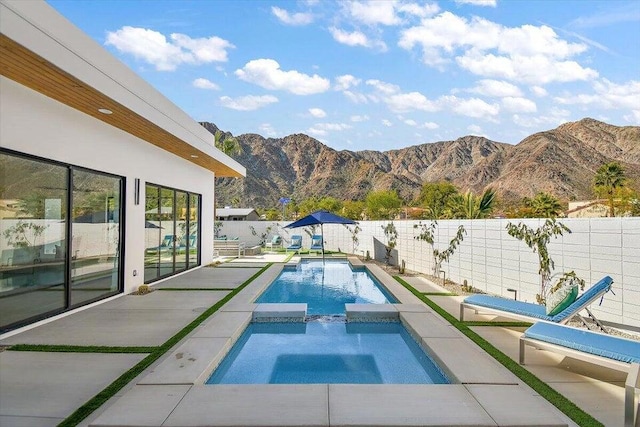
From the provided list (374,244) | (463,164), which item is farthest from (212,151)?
(463,164)

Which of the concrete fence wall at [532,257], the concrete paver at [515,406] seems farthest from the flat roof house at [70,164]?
the concrete fence wall at [532,257]

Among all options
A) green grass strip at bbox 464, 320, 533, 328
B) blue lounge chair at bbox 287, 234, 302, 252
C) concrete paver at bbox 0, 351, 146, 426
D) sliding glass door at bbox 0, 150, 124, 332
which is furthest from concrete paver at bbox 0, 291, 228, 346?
blue lounge chair at bbox 287, 234, 302, 252

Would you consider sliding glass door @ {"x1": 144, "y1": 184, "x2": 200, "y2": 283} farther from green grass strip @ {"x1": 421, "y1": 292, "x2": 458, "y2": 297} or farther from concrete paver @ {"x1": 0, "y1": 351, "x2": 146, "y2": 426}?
green grass strip @ {"x1": 421, "y1": 292, "x2": 458, "y2": 297}

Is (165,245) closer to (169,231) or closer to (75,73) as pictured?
(169,231)

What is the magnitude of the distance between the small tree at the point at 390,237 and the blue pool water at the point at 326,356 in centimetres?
814

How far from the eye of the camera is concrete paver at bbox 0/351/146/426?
344 centimetres

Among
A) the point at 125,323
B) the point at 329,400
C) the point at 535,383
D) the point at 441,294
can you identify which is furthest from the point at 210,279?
the point at 535,383

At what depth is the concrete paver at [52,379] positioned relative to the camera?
3.44 m

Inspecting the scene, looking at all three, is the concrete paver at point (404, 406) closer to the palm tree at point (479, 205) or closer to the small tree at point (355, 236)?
the small tree at point (355, 236)

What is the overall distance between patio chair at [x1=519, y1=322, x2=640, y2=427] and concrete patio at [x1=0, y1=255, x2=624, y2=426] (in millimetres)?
293

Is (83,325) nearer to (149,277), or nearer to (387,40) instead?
(149,277)

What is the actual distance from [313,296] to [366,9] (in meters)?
12.7

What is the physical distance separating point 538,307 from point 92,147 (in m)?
7.72

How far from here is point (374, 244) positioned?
1706 cm
